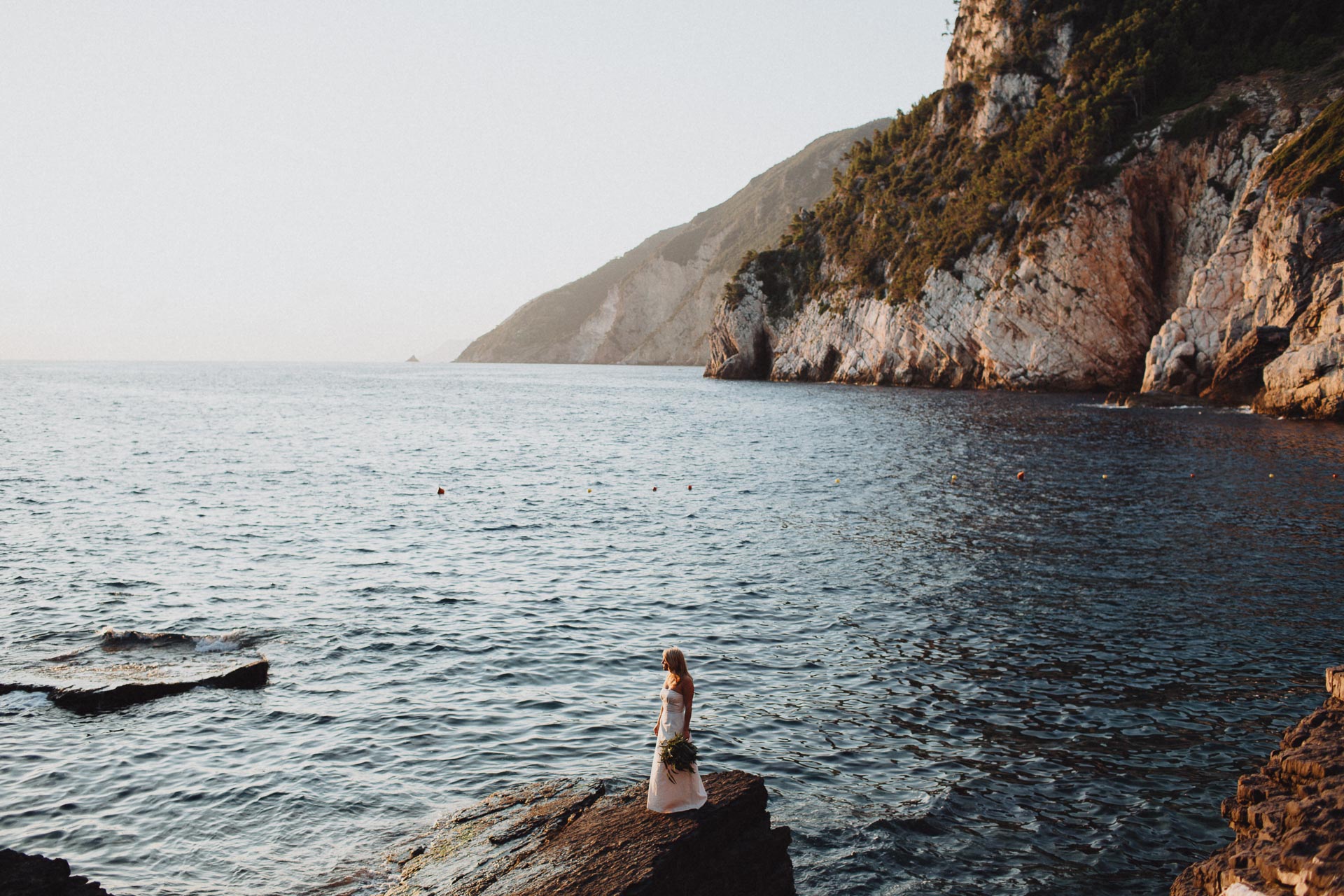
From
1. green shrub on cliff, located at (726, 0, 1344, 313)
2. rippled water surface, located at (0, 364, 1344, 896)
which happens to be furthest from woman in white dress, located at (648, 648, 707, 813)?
green shrub on cliff, located at (726, 0, 1344, 313)

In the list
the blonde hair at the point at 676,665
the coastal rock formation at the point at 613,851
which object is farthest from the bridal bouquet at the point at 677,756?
Result: the blonde hair at the point at 676,665

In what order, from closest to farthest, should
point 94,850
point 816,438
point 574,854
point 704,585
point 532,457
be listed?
point 574,854 < point 94,850 < point 704,585 < point 532,457 < point 816,438

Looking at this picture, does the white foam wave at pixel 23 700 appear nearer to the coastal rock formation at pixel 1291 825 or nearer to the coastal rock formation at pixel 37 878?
the coastal rock formation at pixel 37 878

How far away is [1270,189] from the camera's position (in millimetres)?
65125

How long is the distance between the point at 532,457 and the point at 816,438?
1938 cm

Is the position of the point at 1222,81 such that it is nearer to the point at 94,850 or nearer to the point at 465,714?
the point at 465,714

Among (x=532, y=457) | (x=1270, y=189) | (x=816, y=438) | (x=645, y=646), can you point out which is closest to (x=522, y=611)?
(x=645, y=646)

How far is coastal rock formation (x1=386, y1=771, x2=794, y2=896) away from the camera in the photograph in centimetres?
909

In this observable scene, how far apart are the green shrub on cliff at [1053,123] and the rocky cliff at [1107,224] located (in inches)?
11.5

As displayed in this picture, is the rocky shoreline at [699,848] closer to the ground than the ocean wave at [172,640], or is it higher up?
higher up

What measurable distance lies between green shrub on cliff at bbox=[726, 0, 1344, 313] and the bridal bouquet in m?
91.2

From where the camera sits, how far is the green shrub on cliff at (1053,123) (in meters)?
85.6

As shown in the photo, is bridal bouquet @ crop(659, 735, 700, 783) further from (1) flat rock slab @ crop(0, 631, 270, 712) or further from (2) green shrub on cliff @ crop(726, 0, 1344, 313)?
(2) green shrub on cliff @ crop(726, 0, 1344, 313)

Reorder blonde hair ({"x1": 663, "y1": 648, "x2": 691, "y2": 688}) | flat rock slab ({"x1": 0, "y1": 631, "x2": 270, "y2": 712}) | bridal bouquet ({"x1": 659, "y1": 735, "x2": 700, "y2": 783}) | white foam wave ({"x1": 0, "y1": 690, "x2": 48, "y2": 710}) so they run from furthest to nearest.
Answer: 1. flat rock slab ({"x1": 0, "y1": 631, "x2": 270, "y2": 712})
2. white foam wave ({"x1": 0, "y1": 690, "x2": 48, "y2": 710})
3. blonde hair ({"x1": 663, "y1": 648, "x2": 691, "y2": 688})
4. bridal bouquet ({"x1": 659, "y1": 735, "x2": 700, "y2": 783})
